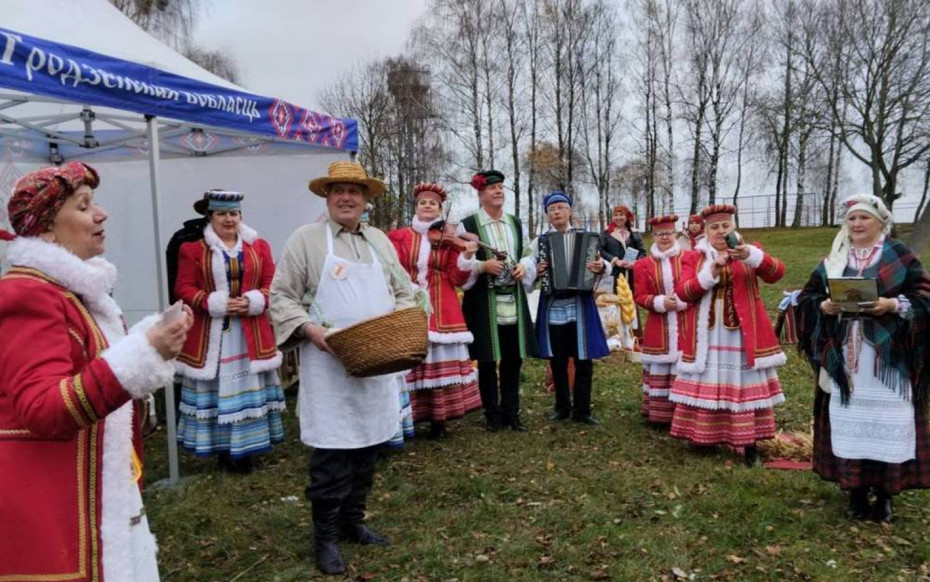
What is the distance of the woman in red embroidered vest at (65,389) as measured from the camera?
1.64 metres

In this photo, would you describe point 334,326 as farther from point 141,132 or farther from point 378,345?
point 141,132

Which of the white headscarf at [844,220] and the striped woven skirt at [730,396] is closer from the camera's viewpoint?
the white headscarf at [844,220]

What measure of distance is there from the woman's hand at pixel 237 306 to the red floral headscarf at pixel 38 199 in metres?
3.07

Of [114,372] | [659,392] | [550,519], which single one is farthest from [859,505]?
[114,372]

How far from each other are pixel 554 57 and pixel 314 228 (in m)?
27.4

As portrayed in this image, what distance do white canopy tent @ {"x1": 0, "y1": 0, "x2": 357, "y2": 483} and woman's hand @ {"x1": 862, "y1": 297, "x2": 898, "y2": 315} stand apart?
173 inches

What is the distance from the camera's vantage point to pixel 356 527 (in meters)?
3.70

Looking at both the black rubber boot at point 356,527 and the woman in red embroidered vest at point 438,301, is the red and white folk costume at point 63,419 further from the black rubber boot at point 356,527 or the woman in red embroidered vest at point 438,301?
the woman in red embroidered vest at point 438,301

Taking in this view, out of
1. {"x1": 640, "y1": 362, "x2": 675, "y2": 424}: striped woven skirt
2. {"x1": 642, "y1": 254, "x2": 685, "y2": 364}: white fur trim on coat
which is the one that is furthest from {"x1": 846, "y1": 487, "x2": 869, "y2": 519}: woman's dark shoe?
{"x1": 642, "y1": 254, "x2": 685, "y2": 364}: white fur trim on coat

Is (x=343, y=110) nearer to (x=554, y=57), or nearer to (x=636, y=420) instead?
(x=554, y=57)

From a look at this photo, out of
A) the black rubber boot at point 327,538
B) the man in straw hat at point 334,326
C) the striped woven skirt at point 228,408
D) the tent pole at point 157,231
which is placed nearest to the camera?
the man in straw hat at point 334,326

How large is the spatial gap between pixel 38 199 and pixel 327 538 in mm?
2286

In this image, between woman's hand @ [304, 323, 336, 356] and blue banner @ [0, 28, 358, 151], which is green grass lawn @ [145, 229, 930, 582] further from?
blue banner @ [0, 28, 358, 151]

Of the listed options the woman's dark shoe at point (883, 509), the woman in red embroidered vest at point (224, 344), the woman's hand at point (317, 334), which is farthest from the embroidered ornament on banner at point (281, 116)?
the woman's dark shoe at point (883, 509)
